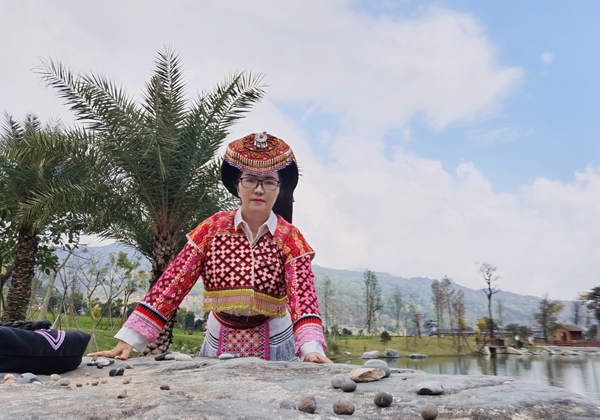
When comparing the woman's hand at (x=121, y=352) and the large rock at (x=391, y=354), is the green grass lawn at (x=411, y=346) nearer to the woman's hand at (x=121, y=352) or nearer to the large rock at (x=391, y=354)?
the large rock at (x=391, y=354)

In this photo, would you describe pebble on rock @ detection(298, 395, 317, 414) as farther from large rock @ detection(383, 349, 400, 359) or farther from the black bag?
large rock @ detection(383, 349, 400, 359)

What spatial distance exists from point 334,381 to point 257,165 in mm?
1779

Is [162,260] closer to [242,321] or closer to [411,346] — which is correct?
[242,321]

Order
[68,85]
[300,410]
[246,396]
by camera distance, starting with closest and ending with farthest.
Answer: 1. [300,410]
2. [246,396]
3. [68,85]

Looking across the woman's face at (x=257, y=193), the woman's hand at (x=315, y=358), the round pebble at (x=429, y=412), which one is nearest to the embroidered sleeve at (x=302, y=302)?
the woman's hand at (x=315, y=358)

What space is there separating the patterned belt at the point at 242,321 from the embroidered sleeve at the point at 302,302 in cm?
31

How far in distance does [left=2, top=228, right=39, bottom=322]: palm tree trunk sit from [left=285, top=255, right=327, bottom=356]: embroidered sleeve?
11072mm

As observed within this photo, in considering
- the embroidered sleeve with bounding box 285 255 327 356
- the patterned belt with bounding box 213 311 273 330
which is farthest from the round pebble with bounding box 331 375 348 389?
the patterned belt with bounding box 213 311 273 330

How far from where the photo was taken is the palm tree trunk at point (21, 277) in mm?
11805

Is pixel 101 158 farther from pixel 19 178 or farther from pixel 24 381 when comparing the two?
pixel 24 381

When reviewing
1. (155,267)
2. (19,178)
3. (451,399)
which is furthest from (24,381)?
(19,178)

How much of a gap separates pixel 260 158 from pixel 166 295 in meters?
1.14

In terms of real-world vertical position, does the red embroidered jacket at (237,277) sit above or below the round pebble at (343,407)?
above

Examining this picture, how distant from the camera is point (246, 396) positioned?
5.53 ft
